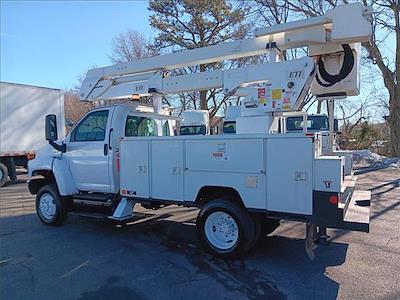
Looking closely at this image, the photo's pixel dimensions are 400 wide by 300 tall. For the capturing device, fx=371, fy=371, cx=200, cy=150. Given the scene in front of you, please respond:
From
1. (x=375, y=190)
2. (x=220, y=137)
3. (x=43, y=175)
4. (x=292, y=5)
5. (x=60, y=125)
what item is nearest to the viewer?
(x=220, y=137)

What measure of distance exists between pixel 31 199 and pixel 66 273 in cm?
718

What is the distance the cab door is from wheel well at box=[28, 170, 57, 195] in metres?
0.71

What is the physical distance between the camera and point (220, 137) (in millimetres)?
5383

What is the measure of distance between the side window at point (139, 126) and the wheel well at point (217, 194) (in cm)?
219

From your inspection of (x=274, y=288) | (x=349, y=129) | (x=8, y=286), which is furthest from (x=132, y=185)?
(x=349, y=129)

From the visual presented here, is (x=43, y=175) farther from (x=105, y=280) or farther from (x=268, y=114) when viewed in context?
(x=268, y=114)

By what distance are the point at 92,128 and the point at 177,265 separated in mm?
3393

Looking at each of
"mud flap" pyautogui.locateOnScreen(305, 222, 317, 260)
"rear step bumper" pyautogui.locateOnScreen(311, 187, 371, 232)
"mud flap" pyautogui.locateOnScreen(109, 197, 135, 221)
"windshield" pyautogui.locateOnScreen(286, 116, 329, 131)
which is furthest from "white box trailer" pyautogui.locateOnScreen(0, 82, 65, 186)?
"rear step bumper" pyautogui.locateOnScreen(311, 187, 371, 232)

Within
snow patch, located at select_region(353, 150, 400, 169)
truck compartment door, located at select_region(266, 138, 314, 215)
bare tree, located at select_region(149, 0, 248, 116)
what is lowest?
snow patch, located at select_region(353, 150, 400, 169)

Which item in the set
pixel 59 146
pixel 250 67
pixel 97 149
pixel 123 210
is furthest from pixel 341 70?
pixel 59 146

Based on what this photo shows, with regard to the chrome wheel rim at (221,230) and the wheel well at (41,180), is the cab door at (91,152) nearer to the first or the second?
the wheel well at (41,180)

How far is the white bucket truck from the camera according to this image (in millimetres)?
4824

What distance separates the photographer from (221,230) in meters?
5.57

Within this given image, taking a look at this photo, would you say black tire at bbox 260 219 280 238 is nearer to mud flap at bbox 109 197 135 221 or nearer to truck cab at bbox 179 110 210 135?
mud flap at bbox 109 197 135 221
